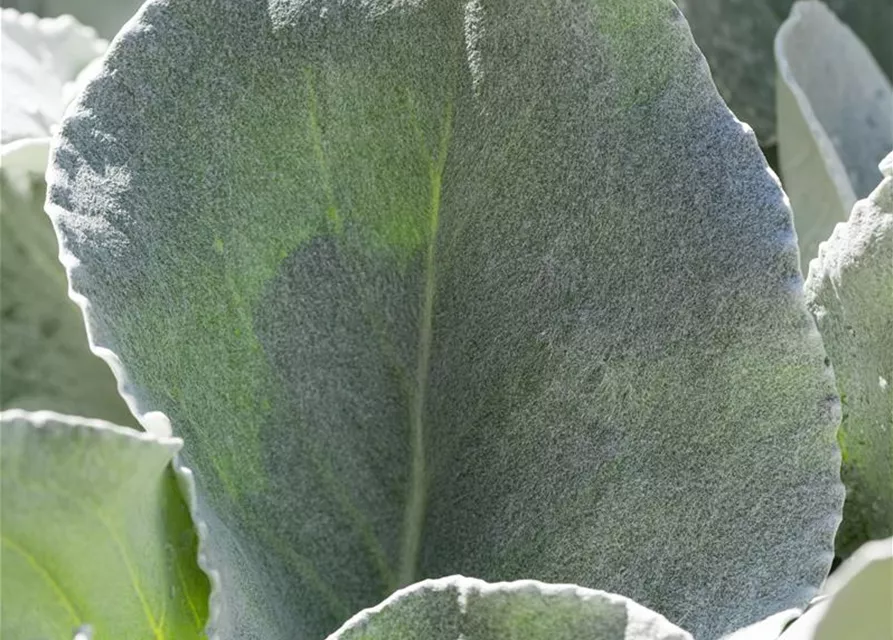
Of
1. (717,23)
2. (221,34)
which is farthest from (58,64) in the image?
(717,23)

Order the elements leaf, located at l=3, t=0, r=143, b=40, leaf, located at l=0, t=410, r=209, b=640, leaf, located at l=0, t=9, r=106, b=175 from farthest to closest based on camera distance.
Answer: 1. leaf, located at l=3, t=0, r=143, b=40
2. leaf, located at l=0, t=9, r=106, b=175
3. leaf, located at l=0, t=410, r=209, b=640

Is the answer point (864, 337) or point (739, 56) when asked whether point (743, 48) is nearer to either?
point (739, 56)

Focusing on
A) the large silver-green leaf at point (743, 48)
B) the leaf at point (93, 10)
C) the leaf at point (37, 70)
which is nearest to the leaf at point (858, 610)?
the leaf at point (37, 70)

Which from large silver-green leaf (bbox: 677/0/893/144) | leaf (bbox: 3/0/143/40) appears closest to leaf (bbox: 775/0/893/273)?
large silver-green leaf (bbox: 677/0/893/144)

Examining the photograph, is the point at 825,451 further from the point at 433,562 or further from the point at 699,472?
the point at 433,562

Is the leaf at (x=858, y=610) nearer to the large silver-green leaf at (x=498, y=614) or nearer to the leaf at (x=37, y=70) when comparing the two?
the large silver-green leaf at (x=498, y=614)

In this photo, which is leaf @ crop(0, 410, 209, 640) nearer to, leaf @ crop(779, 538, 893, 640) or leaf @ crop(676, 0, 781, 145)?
leaf @ crop(779, 538, 893, 640)
